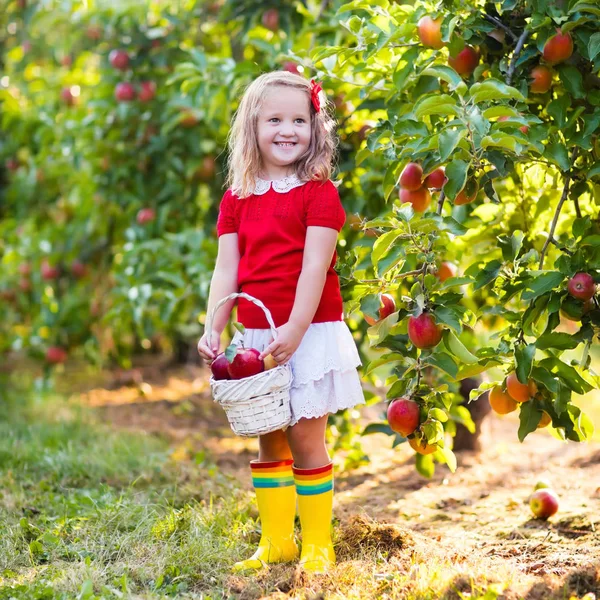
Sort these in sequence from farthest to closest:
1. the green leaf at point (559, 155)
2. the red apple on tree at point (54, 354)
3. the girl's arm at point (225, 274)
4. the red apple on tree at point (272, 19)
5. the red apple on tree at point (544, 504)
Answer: the red apple on tree at point (54, 354) < the red apple on tree at point (272, 19) < the red apple on tree at point (544, 504) < the girl's arm at point (225, 274) < the green leaf at point (559, 155)

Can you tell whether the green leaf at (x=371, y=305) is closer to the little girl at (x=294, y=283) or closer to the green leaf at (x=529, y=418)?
the little girl at (x=294, y=283)

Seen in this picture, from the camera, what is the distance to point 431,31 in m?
1.95

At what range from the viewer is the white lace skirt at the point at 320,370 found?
6.33 feet

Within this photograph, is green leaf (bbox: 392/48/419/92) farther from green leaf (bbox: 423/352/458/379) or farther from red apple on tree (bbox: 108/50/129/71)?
red apple on tree (bbox: 108/50/129/71)

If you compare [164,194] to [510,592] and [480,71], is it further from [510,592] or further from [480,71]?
[510,592]

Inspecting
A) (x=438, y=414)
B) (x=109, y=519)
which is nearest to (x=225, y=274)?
(x=438, y=414)

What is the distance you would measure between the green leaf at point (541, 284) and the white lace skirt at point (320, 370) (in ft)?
1.43

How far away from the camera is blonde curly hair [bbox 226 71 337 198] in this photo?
200 centimetres

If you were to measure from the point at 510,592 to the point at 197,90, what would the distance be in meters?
2.14

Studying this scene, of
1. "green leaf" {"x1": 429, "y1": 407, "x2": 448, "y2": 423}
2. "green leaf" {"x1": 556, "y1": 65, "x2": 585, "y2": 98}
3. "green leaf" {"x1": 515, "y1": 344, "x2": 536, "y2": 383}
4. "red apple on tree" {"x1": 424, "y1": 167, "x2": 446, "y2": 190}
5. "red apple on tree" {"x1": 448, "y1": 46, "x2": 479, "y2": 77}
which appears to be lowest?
"green leaf" {"x1": 429, "y1": 407, "x2": 448, "y2": 423}

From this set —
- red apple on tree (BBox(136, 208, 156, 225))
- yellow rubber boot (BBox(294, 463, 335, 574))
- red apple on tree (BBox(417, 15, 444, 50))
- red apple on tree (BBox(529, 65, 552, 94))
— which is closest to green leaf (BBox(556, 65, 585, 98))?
red apple on tree (BBox(529, 65, 552, 94))

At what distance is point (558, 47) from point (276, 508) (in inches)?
49.9

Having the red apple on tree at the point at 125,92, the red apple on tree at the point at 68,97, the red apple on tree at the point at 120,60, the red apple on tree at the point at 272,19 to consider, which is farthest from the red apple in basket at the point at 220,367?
the red apple on tree at the point at 68,97

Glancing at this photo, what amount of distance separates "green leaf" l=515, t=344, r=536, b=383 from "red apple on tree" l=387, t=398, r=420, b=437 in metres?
0.24
